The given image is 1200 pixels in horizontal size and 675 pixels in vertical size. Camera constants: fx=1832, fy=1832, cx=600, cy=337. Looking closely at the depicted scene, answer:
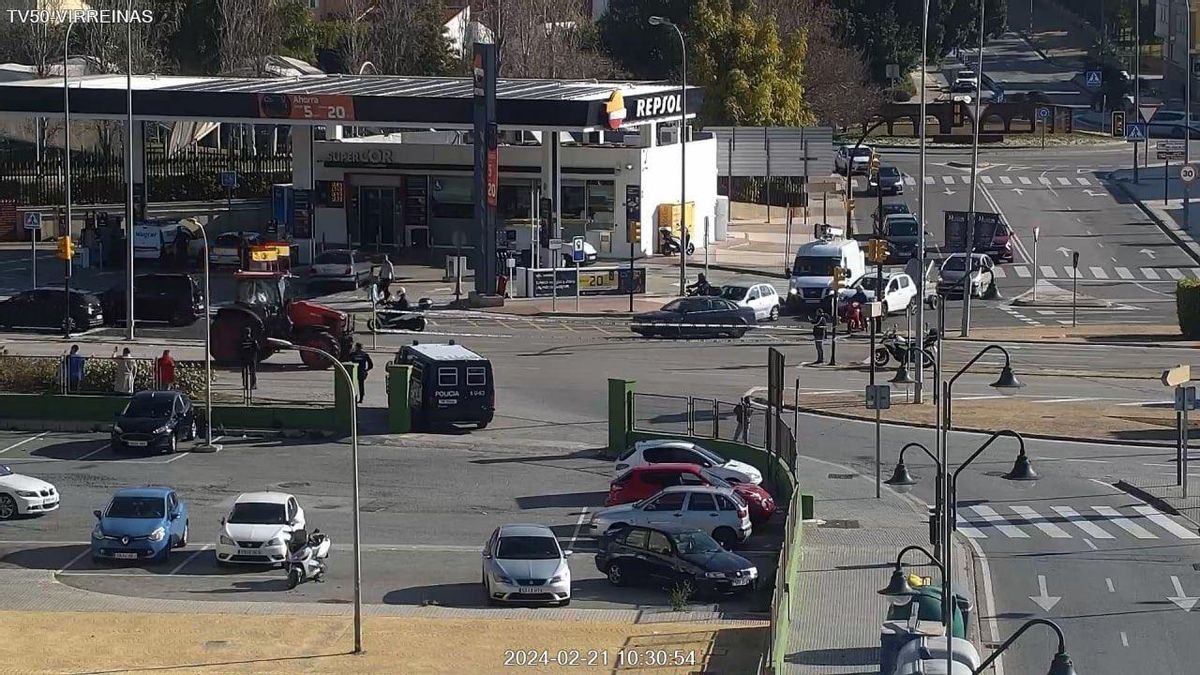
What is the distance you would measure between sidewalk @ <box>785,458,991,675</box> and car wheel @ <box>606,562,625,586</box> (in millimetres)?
3021

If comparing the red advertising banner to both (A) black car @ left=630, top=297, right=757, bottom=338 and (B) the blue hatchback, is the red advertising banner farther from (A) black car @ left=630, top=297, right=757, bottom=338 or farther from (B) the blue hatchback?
(B) the blue hatchback

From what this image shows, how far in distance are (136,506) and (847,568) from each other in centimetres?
1270

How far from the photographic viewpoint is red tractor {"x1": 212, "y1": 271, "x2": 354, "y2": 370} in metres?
47.8

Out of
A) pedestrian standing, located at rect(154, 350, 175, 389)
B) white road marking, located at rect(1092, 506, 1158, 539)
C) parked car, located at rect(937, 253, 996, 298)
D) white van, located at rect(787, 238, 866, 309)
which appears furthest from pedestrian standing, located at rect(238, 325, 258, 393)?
parked car, located at rect(937, 253, 996, 298)

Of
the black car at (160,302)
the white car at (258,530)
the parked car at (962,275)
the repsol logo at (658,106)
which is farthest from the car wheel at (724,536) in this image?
the repsol logo at (658,106)

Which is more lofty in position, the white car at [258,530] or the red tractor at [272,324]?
the red tractor at [272,324]

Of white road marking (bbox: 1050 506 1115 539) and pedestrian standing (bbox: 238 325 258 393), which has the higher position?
pedestrian standing (bbox: 238 325 258 393)

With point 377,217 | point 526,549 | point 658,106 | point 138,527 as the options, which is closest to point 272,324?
point 138,527

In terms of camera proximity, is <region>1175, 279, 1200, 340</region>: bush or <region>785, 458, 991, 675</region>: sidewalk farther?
<region>1175, 279, 1200, 340</region>: bush

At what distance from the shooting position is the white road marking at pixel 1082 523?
1336 inches

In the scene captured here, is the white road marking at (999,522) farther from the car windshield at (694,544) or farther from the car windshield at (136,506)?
the car windshield at (136,506)

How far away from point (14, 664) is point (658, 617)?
31.9 ft

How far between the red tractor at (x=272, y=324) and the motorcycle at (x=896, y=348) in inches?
571

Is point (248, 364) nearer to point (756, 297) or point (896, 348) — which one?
A: point (896, 348)
